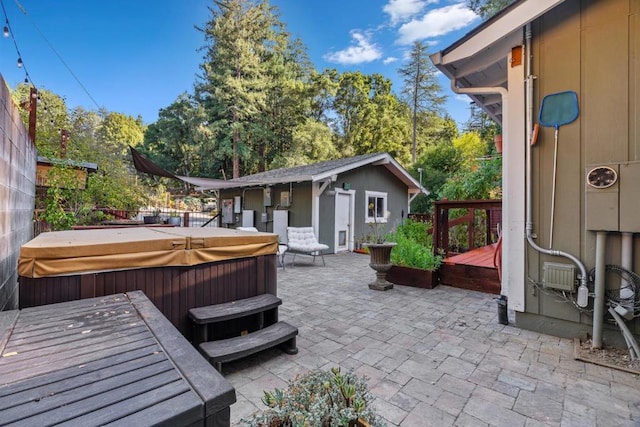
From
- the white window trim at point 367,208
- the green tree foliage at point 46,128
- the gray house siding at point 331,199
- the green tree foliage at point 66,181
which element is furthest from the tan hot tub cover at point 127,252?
the white window trim at point 367,208

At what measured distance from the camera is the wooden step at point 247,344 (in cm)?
218

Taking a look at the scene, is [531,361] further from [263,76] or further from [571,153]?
[263,76]

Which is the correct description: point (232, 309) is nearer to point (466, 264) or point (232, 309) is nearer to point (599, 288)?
point (599, 288)

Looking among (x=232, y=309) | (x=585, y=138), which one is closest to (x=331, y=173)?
(x=585, y=138)

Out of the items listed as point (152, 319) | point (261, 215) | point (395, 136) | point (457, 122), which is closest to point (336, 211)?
point (261, 215)

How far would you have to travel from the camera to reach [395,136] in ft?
65.7

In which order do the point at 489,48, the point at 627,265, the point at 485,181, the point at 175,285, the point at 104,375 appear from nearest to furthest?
the point at 104,375, the point at 175,285, the point at 627,265, the point at 489,48, the point at 485,181

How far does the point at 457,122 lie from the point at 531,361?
2546 cm

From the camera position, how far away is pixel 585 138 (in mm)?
2836

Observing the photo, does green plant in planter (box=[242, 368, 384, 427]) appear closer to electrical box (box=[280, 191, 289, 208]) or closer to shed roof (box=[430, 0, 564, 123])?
shed roof (box=[430, 0, 564, 123])

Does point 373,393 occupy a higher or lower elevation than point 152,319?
lower

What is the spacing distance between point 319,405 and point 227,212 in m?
11.0

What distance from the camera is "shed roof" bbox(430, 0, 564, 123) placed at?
2.99 m

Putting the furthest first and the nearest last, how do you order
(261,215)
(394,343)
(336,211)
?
(261,215), (336,211), (394,343)
